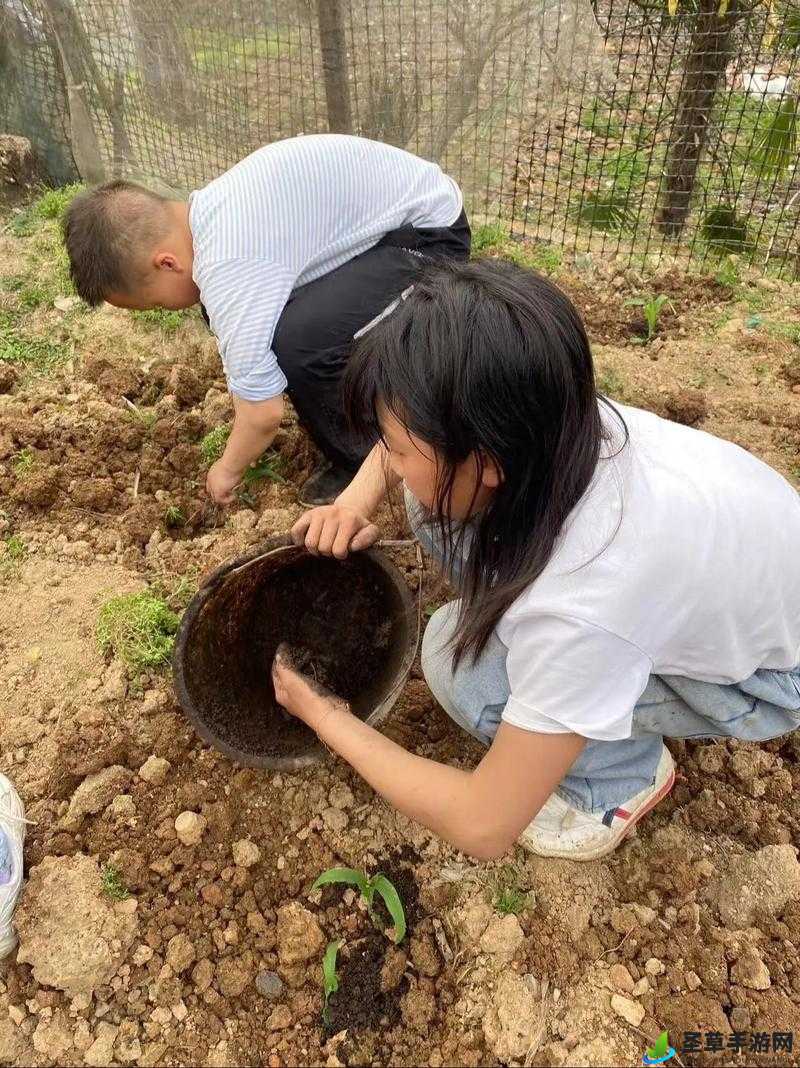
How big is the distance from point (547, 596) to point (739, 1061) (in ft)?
3.27

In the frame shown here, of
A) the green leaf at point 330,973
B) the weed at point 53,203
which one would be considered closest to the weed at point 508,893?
the green leaf at point 330,973

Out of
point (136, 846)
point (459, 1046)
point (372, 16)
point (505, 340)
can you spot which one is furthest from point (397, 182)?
point (459, 1046)

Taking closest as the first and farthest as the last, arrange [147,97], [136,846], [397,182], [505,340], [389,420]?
[505,340] → [389,420] → [136,846] → [397,182] → [147,97]

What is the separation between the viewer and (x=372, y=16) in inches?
117

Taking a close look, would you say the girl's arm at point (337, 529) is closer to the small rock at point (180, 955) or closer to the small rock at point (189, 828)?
the small rock at point (189, 828)

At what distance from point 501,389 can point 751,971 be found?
4.11 ft

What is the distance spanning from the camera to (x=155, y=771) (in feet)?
5.68

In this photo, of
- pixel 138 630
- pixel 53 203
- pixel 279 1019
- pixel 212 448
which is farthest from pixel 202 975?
pixel 53 203

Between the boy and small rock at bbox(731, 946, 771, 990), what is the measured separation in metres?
1.60

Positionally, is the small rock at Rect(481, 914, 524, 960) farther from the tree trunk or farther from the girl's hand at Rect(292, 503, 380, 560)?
the tree trunk

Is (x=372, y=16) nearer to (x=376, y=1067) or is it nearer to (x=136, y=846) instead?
(x=136, y=846)

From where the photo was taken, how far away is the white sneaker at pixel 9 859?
147 centimetres

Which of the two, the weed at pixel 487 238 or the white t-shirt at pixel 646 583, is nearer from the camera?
the white t-shirt at pixel 646 583

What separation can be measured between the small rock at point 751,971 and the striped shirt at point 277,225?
1.67 metres
